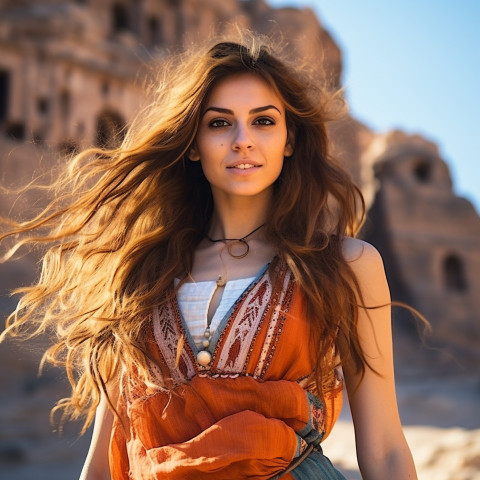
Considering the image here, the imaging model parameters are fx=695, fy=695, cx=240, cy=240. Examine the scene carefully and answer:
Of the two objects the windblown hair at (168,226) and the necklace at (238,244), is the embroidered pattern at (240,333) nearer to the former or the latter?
the windblown hair at (168,226)

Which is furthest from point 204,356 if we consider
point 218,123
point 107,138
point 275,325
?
point 107,138

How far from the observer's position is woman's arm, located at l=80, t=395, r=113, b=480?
2732 millimetres

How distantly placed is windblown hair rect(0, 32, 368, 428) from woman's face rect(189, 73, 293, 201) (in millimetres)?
53

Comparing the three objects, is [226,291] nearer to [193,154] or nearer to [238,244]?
[238,244]

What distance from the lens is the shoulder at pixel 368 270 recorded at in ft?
8.30

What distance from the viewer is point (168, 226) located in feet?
10.0

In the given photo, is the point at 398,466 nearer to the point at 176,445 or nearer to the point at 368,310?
the point at 368,310

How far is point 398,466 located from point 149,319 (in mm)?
1037

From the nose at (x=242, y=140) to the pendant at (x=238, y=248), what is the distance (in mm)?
407

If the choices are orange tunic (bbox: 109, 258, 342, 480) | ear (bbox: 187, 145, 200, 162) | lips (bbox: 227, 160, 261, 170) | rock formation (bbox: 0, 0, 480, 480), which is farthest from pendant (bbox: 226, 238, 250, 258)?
rock formation (bbox: 0, 0, 480, 480)

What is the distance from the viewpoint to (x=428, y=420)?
11.8 m

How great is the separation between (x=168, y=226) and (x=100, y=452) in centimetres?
98

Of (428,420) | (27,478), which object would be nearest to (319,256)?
(27,478)

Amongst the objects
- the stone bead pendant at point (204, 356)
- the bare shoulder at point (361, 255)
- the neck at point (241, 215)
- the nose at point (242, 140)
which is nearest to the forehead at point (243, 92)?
the nose at point (242, 140)
